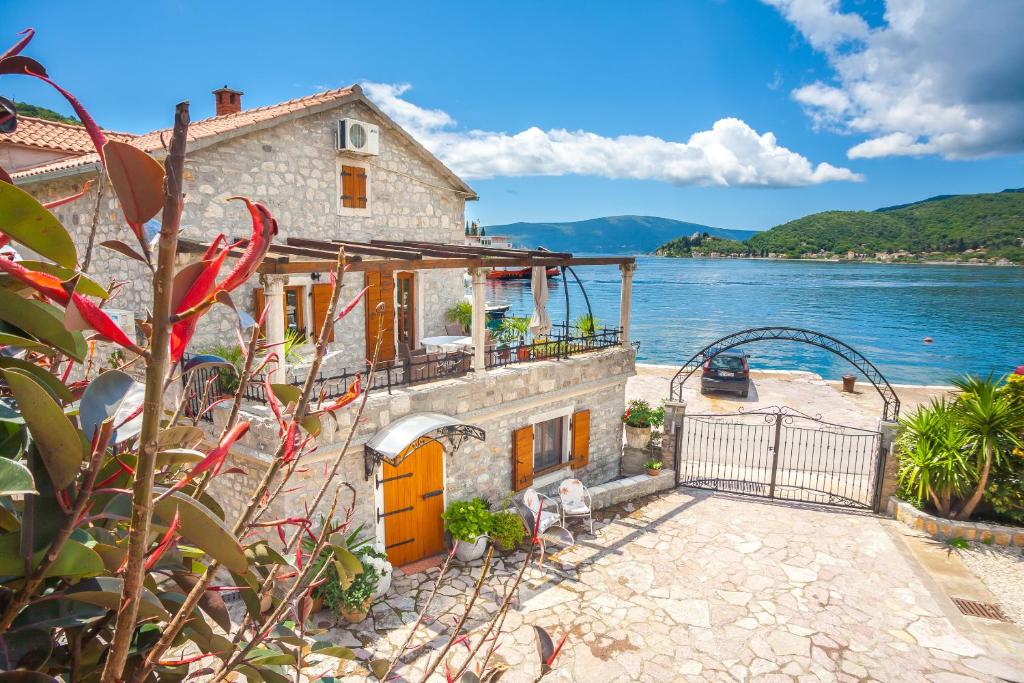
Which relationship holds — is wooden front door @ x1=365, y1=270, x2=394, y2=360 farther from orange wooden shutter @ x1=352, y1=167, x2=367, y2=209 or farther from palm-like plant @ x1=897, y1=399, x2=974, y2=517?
palm-like plant @ x1=897, y1=399, x2=974, y2=517

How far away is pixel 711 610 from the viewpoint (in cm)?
809

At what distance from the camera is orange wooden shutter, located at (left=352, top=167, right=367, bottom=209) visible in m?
11.6

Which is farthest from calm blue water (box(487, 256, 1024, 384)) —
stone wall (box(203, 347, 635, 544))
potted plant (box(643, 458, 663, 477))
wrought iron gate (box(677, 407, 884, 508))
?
stone wall (box(203, 347, 635, 544))

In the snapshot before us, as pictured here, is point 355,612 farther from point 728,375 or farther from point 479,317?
point 728,375

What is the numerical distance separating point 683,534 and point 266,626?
32.2 ft

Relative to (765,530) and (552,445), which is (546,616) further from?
(765,530)

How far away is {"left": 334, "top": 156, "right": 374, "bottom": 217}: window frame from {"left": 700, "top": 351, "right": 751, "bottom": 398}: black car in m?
13.4

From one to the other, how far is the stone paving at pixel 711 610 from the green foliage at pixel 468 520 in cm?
56

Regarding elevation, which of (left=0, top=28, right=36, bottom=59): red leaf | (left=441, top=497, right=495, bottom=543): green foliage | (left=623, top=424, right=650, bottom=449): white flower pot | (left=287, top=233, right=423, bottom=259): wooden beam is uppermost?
(left=0, top=28, right=36, bottom=59): red leaf

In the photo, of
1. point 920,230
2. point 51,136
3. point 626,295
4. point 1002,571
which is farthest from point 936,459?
point 920,230

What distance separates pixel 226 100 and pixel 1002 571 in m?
17.6

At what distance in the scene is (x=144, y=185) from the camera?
720mm

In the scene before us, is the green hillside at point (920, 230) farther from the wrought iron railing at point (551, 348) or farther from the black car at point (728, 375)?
the wrought iron railing at point (551, 348)

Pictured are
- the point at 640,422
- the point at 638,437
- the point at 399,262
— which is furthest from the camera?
the point at 640,422
